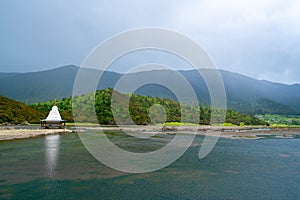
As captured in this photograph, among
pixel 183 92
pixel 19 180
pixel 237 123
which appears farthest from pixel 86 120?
pixel 183 92

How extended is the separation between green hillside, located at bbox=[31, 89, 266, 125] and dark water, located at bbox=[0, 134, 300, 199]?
51068 millimetres

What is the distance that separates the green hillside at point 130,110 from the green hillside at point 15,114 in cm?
932

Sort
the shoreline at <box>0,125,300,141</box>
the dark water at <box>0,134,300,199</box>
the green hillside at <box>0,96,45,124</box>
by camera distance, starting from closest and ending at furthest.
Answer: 1. the dark water at <box>0,134,300,199</box>
2. the shoreline at <box>0,125,300,141</box>
3. the green hillside at <box>0,96,45,124</box>

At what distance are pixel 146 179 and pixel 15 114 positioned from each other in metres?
50.9

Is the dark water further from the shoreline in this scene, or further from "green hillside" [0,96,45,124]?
"green hillside" [0,96,45,124]

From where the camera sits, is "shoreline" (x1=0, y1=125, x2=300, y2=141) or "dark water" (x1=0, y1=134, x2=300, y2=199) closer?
"dark water" (x1=0, y1=134, x2=300, y2=199)

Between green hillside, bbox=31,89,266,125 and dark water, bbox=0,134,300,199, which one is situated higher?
green hillside, bbox=31,89,266,125

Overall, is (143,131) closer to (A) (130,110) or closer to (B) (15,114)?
(A) (130,110)

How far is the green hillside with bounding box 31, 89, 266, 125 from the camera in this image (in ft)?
232

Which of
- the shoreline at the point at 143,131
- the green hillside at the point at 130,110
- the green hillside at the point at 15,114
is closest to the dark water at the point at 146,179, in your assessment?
the shoreline at the point at 143,131

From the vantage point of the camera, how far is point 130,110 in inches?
2948

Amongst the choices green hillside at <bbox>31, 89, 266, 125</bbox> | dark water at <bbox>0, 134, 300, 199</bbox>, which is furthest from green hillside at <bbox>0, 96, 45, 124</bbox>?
dark water at <bbox>0, 134, 300, 199</bbox>

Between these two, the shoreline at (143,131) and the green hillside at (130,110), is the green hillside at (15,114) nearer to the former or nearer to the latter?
the green hillside at (130,110)

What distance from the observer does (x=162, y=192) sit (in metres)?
Result: 11.5
